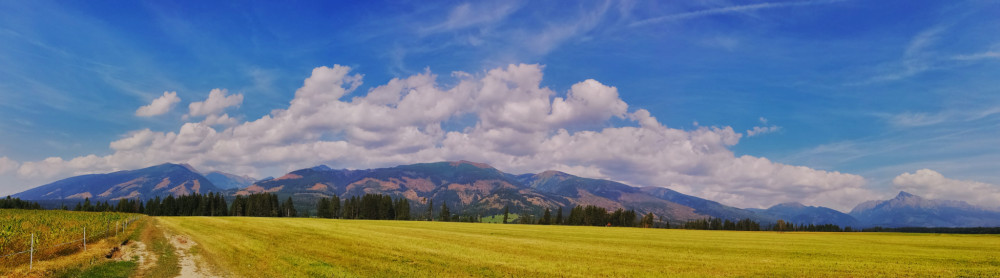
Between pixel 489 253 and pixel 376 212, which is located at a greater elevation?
pixel 489 253

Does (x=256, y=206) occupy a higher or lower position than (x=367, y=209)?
higher

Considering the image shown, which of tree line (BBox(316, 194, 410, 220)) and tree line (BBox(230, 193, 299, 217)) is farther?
tree line (BBox(316, 194, 410, 220))

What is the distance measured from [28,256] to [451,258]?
81.6 feet

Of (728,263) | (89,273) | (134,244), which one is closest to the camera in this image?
(89,273)

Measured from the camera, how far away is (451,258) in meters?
31.7

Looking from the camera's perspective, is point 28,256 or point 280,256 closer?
point 28,256

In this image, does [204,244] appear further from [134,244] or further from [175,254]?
[175,254]

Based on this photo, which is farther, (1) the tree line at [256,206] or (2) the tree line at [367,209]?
(2) the tree line at [367,209]

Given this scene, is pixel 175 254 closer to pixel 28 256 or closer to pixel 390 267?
pixel 28 256

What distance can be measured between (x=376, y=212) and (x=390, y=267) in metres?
172

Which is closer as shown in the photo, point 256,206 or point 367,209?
point 256,206

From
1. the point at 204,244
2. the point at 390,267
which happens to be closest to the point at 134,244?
the point at 204,244

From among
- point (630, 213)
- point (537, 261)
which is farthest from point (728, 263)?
point (630, 213)

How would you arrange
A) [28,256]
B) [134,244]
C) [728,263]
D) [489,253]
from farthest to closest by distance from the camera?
[134,244]
[489,253]
[728,263]
[28,256]
